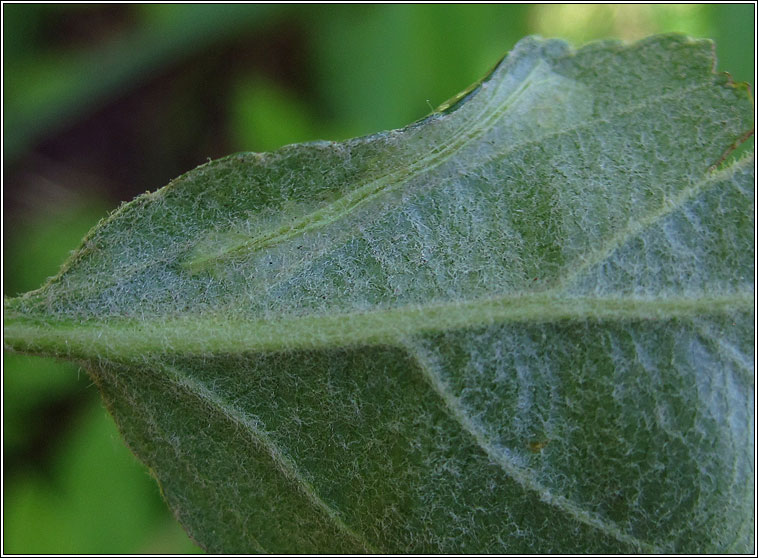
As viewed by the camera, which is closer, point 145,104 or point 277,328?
point 277,328

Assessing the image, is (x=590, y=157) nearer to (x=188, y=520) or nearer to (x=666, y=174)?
(x=666, y=174)

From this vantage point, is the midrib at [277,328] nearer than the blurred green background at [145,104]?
Yes

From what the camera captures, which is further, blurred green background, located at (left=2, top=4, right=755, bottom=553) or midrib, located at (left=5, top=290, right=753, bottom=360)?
blurred green background, located at (left=2, top=4, right=755, bottom=553)

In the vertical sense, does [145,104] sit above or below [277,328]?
above
